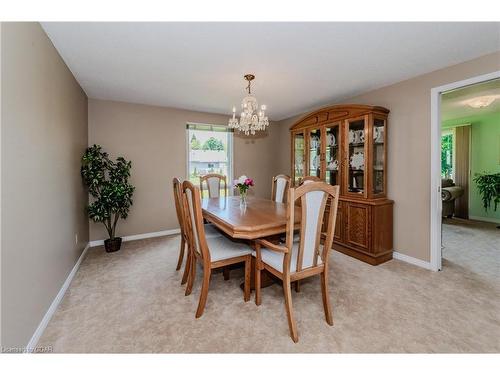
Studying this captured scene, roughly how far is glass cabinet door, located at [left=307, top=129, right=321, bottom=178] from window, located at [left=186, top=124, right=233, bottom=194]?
166 cm

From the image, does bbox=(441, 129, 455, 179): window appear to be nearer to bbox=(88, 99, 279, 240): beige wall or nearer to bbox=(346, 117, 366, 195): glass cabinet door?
bbox=(346, 117, 366, 195): glass cabinet door

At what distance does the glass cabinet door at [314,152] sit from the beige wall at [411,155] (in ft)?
3.13

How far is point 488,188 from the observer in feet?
15.2

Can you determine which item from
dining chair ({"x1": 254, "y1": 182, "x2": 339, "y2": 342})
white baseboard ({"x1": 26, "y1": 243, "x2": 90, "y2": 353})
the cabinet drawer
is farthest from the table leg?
white baseboard ({"x1": 26, "y1": 243, "x2": 90, "y2": 353})

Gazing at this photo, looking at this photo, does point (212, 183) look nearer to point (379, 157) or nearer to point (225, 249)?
point (225, 249)

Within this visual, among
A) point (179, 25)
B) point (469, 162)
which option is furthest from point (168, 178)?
point (469, 162)

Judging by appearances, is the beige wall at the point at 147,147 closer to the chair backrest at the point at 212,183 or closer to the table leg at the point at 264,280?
the chair backrest at the point at 212,183

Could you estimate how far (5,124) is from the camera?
1267 mm

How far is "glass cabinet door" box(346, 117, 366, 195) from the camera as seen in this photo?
121 inches

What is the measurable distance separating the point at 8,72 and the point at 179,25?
43.8 inches

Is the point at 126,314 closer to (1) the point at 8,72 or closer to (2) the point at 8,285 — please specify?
(2) the point at 8,285

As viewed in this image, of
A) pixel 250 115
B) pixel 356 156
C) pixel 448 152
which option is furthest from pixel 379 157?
pixel 448 152

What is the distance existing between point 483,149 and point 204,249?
21.0ft

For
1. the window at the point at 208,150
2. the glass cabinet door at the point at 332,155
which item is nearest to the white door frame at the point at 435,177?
the glass cabinet door at the point at 332,155
